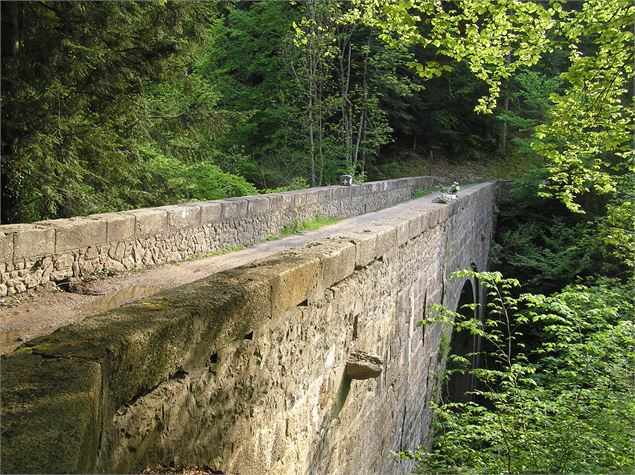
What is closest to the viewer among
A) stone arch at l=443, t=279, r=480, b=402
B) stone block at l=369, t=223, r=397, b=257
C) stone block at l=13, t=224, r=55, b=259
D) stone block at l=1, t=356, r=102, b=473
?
stone block at l=1, t=356, r=102, b=473

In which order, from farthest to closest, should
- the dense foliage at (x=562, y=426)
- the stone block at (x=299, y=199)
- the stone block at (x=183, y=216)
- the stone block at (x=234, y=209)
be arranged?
1. the stone block at (x=299, y=199)
2. the stone block at (x=234, y=209)
3. the stone block at (x=183, y=216)
4. the dense foliage at (x=562, y=426)

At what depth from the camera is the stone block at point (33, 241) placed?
5391 mm

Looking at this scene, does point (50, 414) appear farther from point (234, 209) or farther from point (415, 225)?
point (234, 209)

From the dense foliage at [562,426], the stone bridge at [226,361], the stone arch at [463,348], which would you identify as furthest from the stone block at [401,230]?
Answer: the stone arch at [463,348]

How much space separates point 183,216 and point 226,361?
582 centimetres

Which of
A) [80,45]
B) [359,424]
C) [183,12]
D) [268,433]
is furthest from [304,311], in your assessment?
[183,12]

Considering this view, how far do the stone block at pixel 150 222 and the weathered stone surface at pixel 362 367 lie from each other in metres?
3.91

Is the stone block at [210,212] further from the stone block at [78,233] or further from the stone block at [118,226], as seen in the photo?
the stone block at [78,233]

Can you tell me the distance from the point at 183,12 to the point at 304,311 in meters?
8.98

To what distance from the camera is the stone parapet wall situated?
18.1 ft

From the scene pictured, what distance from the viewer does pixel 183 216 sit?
8.04 meters

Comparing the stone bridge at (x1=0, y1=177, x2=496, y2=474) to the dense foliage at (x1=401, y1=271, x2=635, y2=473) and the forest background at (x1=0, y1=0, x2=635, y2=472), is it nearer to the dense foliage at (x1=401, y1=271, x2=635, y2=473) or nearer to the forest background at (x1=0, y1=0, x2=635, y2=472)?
the dense foliage at (x1=401, y1=271, x2=635, y2=473)

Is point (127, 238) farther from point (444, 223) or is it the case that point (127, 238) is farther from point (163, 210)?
point (444, 223)

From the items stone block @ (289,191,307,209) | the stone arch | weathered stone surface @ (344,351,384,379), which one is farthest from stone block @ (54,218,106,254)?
the stone arch
